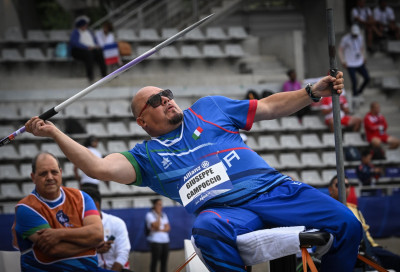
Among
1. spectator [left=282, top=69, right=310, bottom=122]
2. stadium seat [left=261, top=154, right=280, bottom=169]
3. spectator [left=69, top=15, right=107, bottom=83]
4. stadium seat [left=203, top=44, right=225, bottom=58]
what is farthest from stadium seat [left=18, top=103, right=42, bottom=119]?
spectator [left=282, top=69, right=310, bottom=122]

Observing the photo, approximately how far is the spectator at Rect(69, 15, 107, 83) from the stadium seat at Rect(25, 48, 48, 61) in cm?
96

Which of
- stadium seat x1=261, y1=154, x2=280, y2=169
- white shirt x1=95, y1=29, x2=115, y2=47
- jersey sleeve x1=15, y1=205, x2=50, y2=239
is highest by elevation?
white shirt x1=95, y1=29, x2=115, y2=47

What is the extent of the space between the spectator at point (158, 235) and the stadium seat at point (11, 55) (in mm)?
6399

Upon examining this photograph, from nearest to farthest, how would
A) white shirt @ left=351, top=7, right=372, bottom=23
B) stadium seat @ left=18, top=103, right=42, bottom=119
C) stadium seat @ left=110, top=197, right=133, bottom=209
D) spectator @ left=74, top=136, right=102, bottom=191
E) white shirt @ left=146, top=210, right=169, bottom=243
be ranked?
white shirt @ left=146, top=210, right=169, bottom=243
spectator @ left=74, top=136, right=102, bottom=191
stadium seat @ left=110, top=197, right=133, bottom=209
stadium seat @ left=18, top=103, right=42, bottom=119
white shirt @ left=351, top=7, right=372, bottom=23

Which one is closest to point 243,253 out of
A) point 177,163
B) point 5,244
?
point 177,163

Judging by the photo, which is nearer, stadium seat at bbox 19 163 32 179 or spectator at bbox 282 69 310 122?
stadium seat at bbox 19 163 32 179

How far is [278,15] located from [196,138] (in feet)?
53.3

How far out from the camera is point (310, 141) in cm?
1395

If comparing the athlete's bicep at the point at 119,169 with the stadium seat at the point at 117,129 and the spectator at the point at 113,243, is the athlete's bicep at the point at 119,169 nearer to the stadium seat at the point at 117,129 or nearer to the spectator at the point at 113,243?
the spectator at the point at 113,243

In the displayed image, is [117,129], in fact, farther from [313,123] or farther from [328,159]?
[328,159]

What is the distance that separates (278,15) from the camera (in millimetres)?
19984

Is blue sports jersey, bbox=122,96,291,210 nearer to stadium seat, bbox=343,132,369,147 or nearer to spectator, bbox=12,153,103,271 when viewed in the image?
spectator, bbox=12,153,103,271

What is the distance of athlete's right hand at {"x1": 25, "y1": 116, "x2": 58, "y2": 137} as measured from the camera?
413cm

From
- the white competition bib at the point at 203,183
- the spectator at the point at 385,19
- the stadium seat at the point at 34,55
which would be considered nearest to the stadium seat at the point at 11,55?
the stadium seat at the point at 34,55
